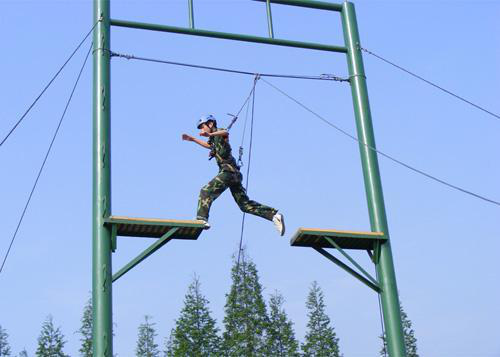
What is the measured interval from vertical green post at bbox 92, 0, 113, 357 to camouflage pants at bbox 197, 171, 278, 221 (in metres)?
1.35

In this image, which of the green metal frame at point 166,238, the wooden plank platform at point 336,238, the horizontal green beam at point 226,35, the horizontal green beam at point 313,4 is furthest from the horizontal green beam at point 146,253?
the horizontal green beam at point 313,4

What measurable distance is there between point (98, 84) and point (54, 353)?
36.6 meters

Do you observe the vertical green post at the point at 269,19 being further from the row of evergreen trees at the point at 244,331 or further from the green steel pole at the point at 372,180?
the row of evergreen trees at the point at 244,331

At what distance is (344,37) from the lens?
1068cm

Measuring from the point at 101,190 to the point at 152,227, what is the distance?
2.15ft

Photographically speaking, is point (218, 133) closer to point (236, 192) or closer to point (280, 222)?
point (236, 192)

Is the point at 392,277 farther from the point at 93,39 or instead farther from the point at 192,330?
the point at 192,330

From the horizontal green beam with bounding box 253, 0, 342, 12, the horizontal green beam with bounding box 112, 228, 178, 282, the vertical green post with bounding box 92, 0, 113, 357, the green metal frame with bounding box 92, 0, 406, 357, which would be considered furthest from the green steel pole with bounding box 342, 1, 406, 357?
the vertical green post with bounding box 92, 0, 113, 357

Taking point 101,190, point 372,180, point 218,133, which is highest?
point 218,133

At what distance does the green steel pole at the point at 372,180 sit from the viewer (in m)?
9.21

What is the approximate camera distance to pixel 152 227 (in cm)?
855

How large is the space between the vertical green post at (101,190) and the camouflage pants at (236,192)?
135 centimetres

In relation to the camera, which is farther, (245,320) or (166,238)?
(245,320)

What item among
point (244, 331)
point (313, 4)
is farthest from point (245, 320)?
point (313, 4)
